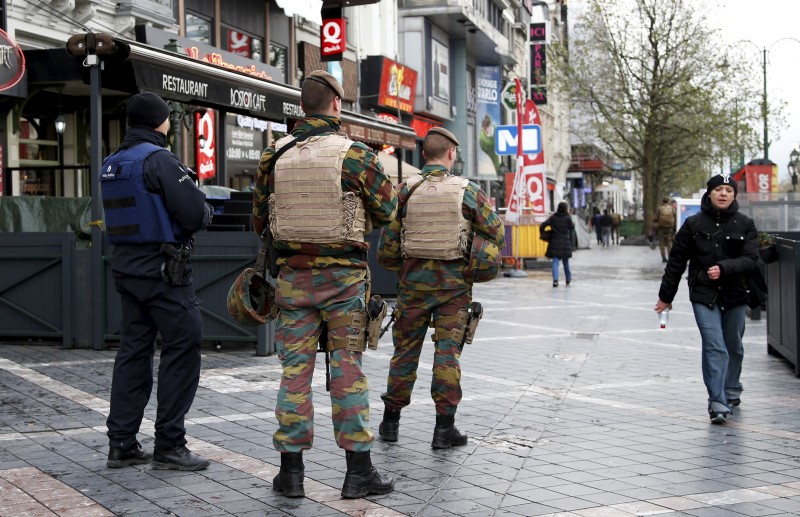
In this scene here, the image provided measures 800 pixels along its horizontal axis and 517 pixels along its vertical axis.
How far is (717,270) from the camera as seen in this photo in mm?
→ 7164

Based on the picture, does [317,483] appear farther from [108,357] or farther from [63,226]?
[63,226]

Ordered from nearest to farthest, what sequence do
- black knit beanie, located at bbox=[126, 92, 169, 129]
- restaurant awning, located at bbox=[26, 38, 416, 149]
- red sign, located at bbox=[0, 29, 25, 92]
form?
black knit beanie, located at bbox=[126, 92, 169, 129], restaurant awning, located at bbox=[26, 38, 416, 149], red sign, located at bbox=[0, 29, 25, 92]

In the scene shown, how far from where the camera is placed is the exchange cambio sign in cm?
2481

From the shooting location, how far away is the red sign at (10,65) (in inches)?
526

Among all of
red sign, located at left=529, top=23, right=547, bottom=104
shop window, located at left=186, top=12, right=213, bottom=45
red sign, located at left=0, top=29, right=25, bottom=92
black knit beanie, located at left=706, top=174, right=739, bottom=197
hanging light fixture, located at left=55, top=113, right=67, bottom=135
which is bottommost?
black knit beanie, located at left=706, top=174, right=739, bottom=197

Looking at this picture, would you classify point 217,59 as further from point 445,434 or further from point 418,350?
point 445,434

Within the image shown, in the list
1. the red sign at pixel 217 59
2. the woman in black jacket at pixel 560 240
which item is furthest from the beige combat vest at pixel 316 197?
the woman in black jacket at pixel 560 240

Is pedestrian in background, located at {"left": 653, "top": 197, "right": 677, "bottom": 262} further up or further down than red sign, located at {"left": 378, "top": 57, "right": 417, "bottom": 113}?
further down

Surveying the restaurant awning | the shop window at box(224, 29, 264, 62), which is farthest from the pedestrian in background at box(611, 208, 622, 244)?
the restaurant awning

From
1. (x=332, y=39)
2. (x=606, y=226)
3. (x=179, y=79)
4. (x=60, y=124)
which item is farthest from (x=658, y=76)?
(x=179, y=79)

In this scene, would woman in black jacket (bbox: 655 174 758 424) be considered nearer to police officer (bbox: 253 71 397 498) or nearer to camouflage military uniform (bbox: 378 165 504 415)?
camouflage military uniform (bbox: 378 165 504 415)

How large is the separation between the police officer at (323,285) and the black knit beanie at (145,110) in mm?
929

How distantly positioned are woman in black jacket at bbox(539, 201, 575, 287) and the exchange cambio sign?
265 inches

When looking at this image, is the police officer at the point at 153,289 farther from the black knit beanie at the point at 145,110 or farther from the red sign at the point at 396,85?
the red sign at the point at 396,85
